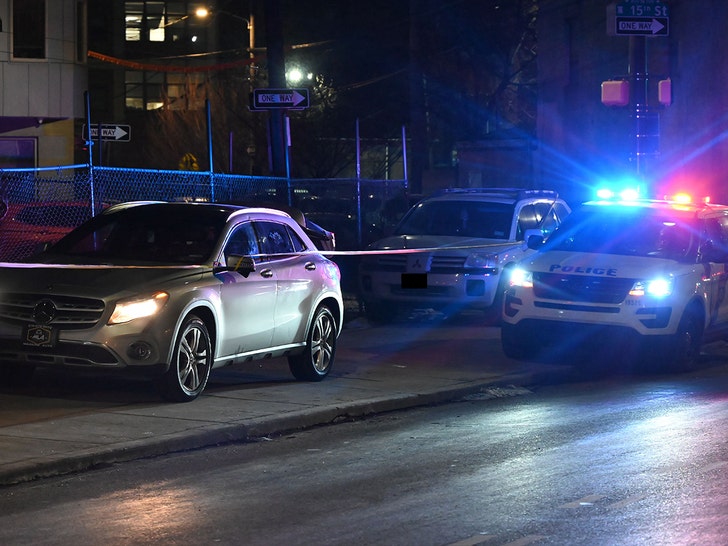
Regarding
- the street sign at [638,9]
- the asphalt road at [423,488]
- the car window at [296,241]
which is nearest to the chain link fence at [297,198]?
the street sign at [638,9]

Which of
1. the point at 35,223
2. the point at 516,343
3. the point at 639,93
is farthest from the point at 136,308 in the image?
the point at 639,93

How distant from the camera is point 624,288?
14750 mm

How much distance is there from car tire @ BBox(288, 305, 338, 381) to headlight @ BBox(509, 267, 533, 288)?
8.03 ft

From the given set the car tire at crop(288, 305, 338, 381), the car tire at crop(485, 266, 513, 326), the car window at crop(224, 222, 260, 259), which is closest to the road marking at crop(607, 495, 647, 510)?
the car window at crop(224, 222, 260, 259)

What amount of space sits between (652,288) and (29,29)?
2249 cm

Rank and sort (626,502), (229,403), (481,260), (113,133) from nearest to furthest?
(626,502) < (229,403) < (481,260) < (113,133)

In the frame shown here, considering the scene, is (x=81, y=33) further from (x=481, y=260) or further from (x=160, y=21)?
(x=160, y=21)

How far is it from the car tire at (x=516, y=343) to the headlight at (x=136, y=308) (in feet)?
17.1

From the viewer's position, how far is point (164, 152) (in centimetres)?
5994

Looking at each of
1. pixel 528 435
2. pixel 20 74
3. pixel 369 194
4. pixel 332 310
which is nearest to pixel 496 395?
pixel 332 310

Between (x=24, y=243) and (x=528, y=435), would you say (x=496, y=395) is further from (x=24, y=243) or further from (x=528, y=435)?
(x=24, y=243)

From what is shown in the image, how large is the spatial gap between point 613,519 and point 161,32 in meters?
73.5

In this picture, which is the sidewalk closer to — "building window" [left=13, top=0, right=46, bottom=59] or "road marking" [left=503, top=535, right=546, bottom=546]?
"road marking" [left=503, top=535, right=546, bottom=546]

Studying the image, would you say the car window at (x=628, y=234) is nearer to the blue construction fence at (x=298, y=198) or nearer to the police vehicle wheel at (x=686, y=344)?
the police vehicle wheel at (x=686, y=344)
